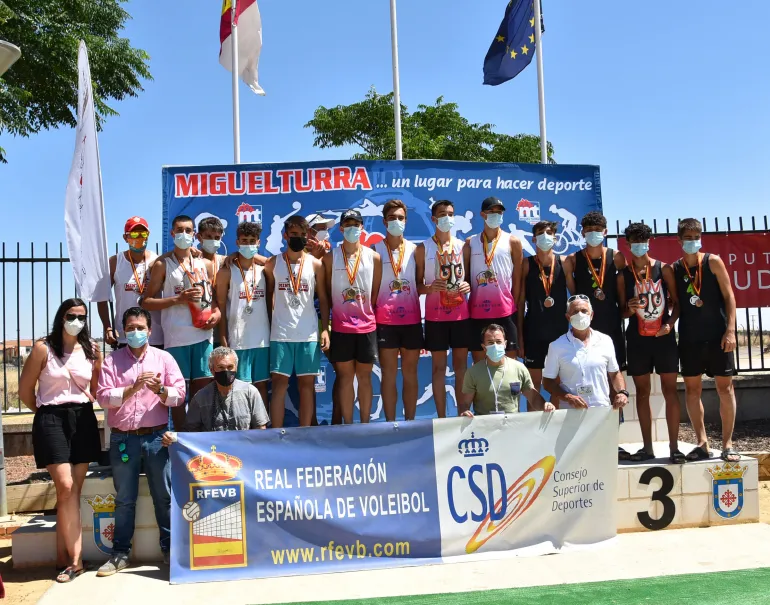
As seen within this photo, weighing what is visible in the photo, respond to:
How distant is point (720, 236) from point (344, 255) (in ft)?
20.5

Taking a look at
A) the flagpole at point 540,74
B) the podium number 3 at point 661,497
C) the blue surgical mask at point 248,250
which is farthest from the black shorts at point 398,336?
the flagpole at point 540,74

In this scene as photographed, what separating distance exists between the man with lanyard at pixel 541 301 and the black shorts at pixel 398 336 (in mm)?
955

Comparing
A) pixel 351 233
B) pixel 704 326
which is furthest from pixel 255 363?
pixel 704 326

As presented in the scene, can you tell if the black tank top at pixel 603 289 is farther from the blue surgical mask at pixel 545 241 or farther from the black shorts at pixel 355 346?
the black shorts at pixel 355 346

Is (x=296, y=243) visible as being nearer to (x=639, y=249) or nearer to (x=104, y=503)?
(x=104, y=503)

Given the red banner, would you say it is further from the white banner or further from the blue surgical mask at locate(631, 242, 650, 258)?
the white banner

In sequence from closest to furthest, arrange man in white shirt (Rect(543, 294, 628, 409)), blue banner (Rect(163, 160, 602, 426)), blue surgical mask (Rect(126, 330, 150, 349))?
blue surgical mask (Rect(126, 330, 150, 349))
man in white shirt (Rect(543, 294, 628, 409))
blue banner (Rect(163, 160, 602, 426))

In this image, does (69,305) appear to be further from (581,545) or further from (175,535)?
(581,545)

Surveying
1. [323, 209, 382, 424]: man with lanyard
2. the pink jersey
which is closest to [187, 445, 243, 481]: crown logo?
[323, 209, 382, 424]: man with lanyard

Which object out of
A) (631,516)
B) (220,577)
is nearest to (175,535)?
(220,577)

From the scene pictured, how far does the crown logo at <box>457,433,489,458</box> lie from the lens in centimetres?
509

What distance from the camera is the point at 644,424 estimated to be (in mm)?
5992

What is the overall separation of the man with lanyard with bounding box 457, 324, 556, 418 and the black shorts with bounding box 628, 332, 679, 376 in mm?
1041

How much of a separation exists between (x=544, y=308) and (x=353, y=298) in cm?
161
